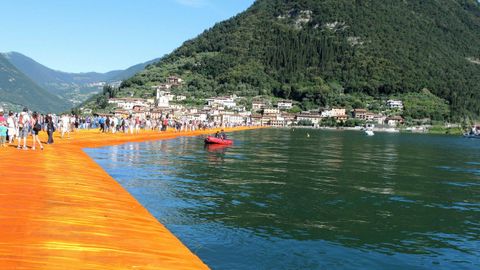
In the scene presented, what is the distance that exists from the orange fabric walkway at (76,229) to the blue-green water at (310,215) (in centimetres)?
136

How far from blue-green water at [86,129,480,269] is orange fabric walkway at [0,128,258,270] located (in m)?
1.36

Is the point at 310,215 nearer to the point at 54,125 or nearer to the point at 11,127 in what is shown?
the point at 11,127

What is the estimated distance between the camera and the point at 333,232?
1464 cm

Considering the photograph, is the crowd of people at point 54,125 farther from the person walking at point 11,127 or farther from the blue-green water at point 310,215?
the blue-green water at point 310,215

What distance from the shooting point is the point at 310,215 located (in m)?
17.0

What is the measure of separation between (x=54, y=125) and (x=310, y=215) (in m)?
44.2

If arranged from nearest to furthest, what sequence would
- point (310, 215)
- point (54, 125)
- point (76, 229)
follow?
point (76, 229)
point (310, 215)
point (54, 125)

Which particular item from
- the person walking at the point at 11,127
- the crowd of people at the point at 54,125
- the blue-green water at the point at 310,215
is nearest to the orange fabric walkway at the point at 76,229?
the blue-green water at the point at 310,215

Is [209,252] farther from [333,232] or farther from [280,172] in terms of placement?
[280,172]

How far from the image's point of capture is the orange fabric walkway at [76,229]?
851cm

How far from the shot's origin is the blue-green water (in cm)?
1227

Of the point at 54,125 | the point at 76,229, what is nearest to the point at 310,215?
the point at 76,229

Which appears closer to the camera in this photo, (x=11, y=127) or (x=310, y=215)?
(x=310, y=215)

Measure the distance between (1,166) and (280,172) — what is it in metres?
15.8
